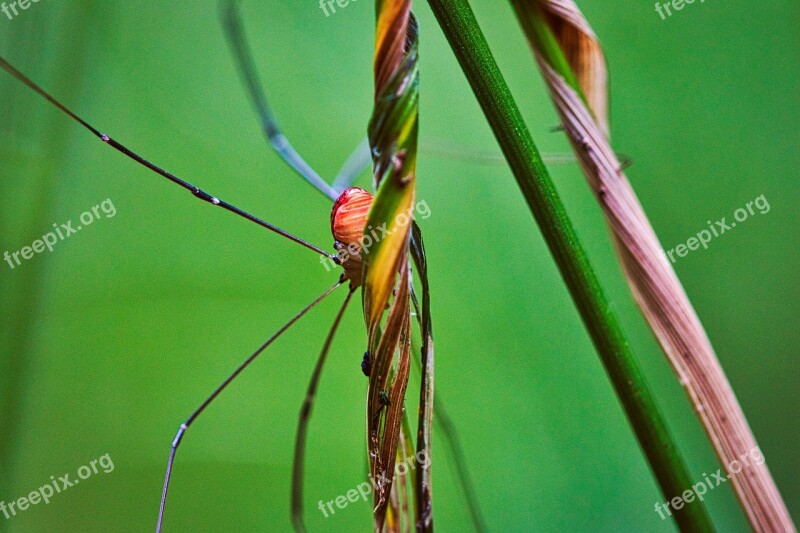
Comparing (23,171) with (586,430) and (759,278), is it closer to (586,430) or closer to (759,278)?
(586,430)

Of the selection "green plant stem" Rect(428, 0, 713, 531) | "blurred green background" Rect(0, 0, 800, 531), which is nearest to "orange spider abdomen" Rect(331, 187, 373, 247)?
"green plant stem" Rect(428, 0, 713, 531)

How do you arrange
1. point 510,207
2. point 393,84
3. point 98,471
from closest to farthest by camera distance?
point 393,84 → point 98,471 → point 510,207

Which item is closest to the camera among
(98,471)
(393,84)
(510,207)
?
(393,84)

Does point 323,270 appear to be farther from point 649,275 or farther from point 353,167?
point 649,275

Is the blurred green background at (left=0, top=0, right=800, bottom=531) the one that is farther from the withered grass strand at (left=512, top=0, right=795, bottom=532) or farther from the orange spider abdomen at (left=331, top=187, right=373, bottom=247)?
the withered grass strand at (left=512, top=0, right=795, bottom=532)

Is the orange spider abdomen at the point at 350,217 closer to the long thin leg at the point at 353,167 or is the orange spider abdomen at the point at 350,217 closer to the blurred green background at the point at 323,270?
the long thin leg at the point at 353,167

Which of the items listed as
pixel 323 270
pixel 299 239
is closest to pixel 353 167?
pixel 299 239

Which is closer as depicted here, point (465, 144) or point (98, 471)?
point (98, 471)

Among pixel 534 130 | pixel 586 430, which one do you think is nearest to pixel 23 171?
pixel 534 130
